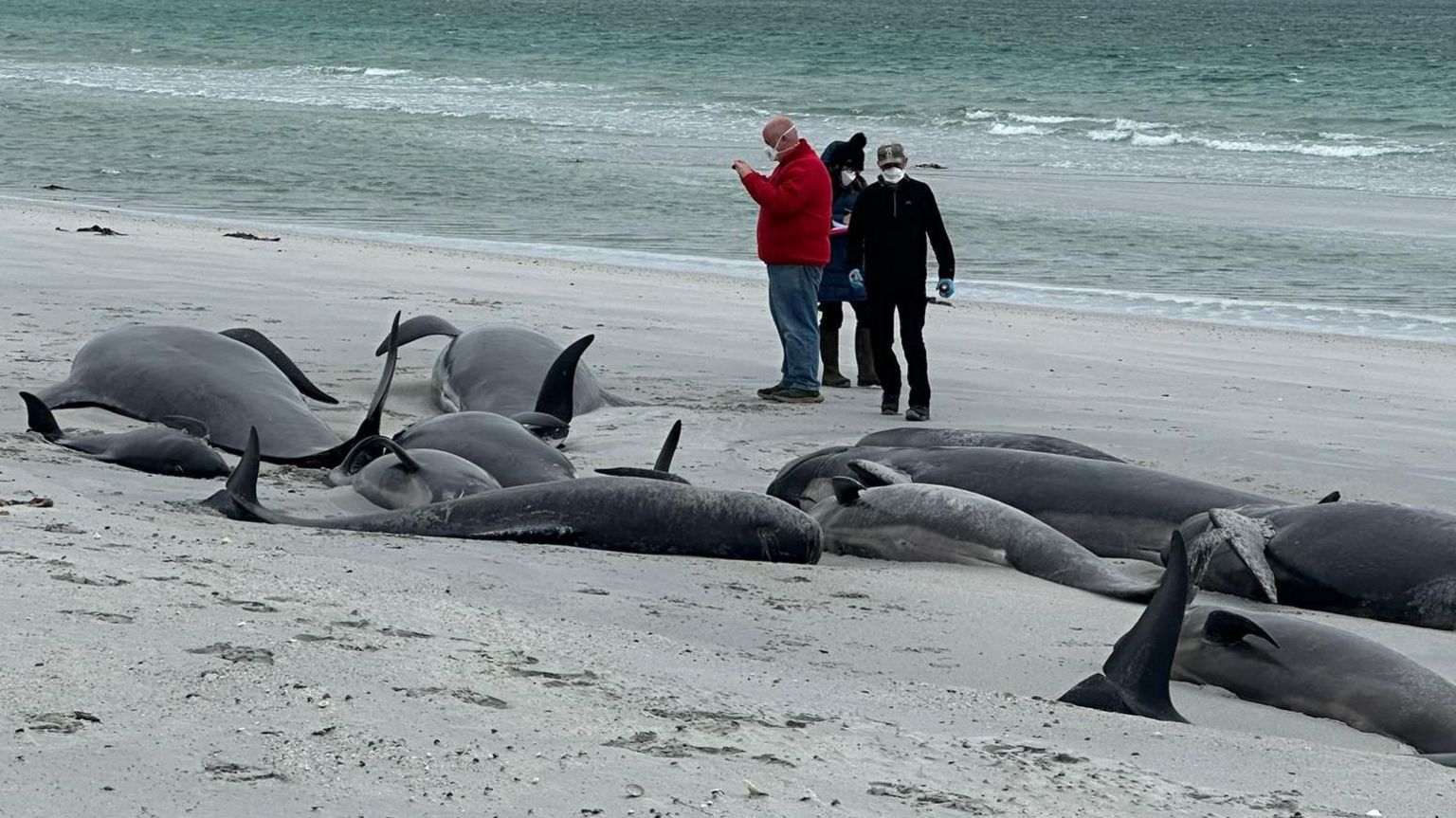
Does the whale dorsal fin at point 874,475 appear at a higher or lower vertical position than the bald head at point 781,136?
lower

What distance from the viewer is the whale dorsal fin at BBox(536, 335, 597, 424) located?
29.6ft

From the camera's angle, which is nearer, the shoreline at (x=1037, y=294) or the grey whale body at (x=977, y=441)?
the grey whale body at (x=977, y=441)

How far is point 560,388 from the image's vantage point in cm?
902

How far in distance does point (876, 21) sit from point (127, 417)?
308ft

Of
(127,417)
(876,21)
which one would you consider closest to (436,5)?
(876,21)

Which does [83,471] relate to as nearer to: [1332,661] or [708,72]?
[1332,661]

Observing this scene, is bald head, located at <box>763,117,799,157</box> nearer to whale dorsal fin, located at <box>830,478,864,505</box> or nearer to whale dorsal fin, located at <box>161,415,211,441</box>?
whale dorsal fin, located at <box>830,478,864,505</box>

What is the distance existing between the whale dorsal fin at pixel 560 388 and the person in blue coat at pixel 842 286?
2.93 metres

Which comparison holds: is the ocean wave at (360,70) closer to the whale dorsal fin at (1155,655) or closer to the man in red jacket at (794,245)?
the man in red jacket at (794,245)

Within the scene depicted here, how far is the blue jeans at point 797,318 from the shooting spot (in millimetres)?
10898

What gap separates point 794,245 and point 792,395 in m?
0.91

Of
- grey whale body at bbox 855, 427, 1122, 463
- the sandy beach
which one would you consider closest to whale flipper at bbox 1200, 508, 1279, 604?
the sandy beach

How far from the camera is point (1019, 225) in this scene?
907 inches

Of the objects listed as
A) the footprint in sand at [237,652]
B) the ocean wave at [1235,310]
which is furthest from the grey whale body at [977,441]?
the ocean wave at [1235,310]
